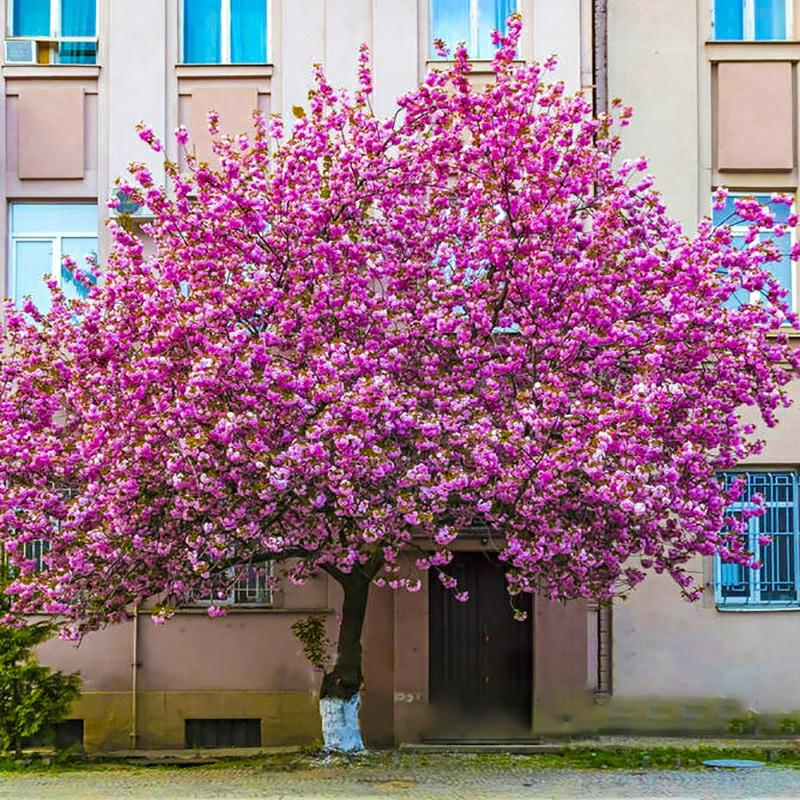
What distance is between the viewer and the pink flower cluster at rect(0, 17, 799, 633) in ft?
41.4

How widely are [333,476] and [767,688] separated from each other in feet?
24.5

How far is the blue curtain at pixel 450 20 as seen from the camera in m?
18.0

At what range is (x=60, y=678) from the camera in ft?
51.7

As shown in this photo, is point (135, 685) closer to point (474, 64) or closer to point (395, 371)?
point (395, 371)

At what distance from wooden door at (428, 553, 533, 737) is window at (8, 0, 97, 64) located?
7.50 meters

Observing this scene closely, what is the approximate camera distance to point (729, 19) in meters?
18.2

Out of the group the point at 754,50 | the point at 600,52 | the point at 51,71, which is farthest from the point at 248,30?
the point at 754,50

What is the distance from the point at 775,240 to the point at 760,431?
2256mm

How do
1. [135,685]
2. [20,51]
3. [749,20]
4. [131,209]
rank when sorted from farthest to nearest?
[749,20]
[20,51]
[135,685]
[131,209]

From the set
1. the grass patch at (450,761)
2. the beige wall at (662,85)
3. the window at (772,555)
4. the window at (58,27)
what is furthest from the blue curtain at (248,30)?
the grass patch at (450,761)

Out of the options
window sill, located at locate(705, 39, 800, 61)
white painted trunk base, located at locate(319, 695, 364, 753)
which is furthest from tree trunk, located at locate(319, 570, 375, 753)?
window sill, located at locate(705, 39, 800, 61)

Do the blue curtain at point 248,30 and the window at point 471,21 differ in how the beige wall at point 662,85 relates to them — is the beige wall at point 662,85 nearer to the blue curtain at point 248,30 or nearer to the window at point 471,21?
the window at point 471,21

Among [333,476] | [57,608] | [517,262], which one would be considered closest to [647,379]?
[517,262]

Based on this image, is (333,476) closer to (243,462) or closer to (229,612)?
(243,462)
